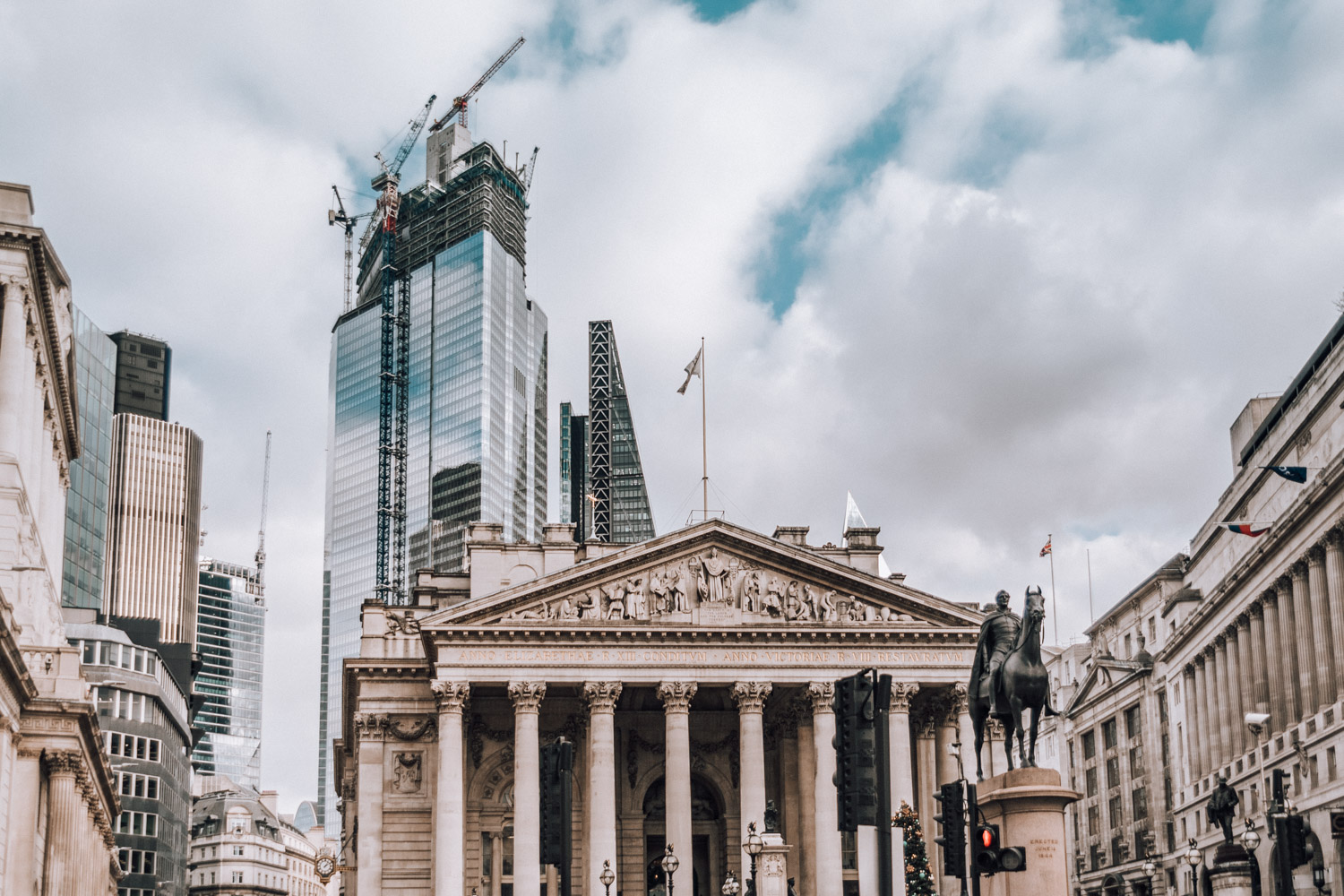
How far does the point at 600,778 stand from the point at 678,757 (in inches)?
139

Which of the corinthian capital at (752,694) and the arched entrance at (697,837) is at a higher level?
the corinthian capital at (752,694)

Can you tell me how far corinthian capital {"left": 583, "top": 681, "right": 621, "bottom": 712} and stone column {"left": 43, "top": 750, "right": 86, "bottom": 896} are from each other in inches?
867

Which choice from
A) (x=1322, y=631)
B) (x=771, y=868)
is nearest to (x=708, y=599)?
(x=771, y=868)

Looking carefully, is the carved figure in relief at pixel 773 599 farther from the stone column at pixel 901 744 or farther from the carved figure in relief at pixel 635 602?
the stone column at pixel 901 744

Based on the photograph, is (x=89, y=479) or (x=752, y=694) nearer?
(x=752, y=694)

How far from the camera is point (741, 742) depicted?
70.6 metres

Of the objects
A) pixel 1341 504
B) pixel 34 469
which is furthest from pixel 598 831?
pixel 1341 504

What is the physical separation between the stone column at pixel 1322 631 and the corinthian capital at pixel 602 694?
92.6ft

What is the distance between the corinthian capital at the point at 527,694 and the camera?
69.8m

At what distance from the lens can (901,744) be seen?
7100 cm

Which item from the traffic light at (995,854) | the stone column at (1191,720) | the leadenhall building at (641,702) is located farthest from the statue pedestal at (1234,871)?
the stone column at (1191,720)

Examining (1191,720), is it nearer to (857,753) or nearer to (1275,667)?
(1275,667)

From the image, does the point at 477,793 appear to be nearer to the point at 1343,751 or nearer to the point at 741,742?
the point at 741,742

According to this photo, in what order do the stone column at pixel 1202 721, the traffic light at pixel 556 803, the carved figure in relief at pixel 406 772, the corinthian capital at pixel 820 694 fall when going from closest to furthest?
the traffic light at pixel 556 803, the corinthian capital at pixel 820 694, the carved figure in relief at pixel 406 772, the stone column at pixel 1202 721
